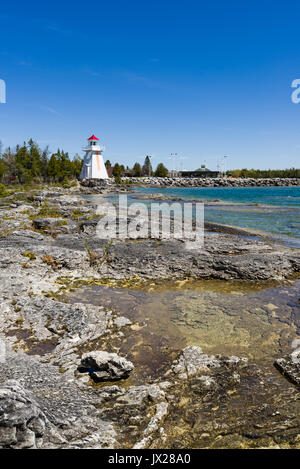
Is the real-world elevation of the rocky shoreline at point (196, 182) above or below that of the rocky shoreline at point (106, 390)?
above

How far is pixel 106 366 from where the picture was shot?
5.79 metres

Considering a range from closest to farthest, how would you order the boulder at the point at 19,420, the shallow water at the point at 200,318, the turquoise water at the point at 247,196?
the boulder at the point at 19,420, the shallow water at the point at 200,318, the turquoise water at the point at 247,196

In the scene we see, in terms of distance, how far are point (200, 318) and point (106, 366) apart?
3.77 m

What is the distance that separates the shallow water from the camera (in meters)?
6.88

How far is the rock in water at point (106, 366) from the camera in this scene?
224 inches

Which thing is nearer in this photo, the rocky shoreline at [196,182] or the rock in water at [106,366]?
the rock in water at [106,366]

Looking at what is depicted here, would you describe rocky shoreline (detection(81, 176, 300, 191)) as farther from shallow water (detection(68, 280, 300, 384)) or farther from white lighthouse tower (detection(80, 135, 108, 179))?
shallow water (detection(68, 280, 300, 384))

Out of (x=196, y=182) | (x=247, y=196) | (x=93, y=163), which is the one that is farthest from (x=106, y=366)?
(x=196, y=182)

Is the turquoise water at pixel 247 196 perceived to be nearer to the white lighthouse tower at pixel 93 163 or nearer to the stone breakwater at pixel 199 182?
the white lighthouse tower at pixel 93 163

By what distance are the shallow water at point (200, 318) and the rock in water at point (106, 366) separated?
0.31 metres

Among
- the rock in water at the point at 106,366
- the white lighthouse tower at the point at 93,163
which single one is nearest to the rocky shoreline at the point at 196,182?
the white lighthouse tower at the point at 93,163
